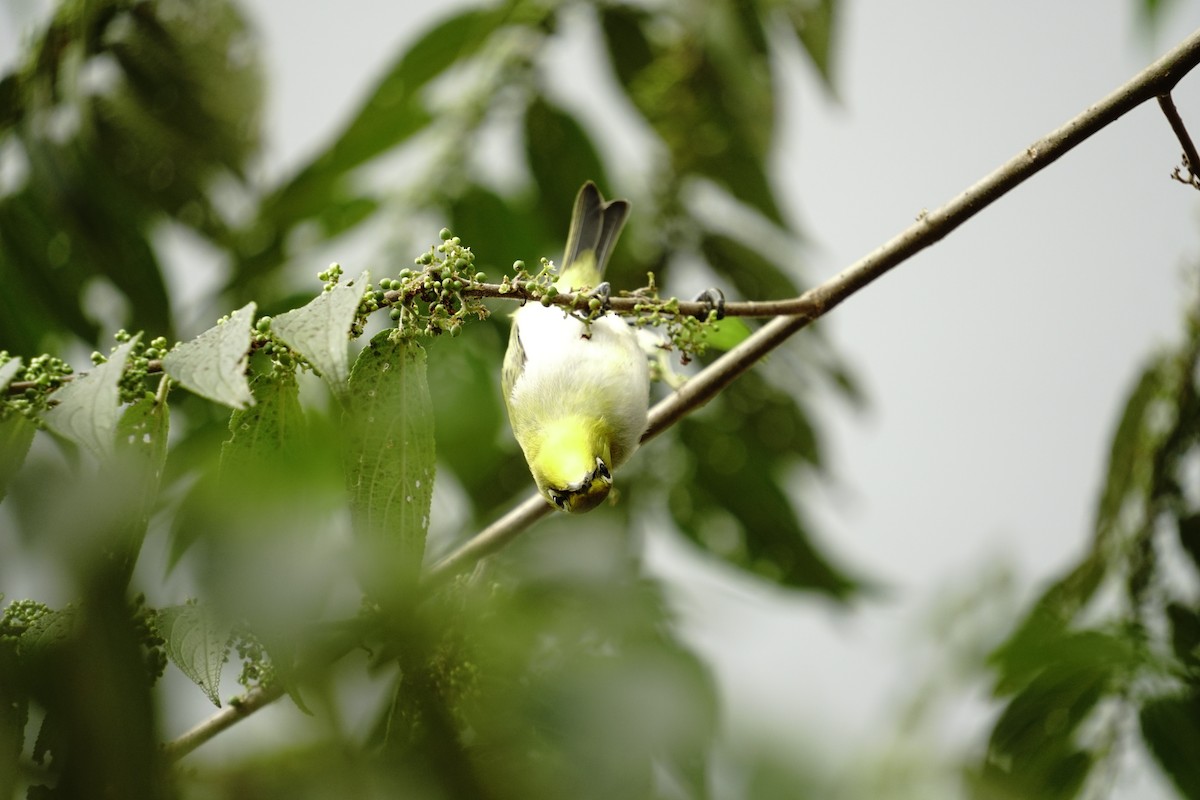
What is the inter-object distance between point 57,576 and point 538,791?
1.81 ft

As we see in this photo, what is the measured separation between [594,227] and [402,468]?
1.17 m

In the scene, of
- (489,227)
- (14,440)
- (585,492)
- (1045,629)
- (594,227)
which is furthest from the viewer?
(489,227)

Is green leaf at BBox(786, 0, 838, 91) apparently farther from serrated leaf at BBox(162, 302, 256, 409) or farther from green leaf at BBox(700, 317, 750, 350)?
serrated leaf at BBox(162, 302, 256, 409)

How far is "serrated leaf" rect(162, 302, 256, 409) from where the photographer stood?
0.93m

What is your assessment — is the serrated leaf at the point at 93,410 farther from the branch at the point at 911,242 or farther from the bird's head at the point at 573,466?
the bird's head at the point at 573,466

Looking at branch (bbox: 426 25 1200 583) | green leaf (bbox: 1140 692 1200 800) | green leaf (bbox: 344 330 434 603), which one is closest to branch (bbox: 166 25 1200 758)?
branch (bbox: 426 25 1200 583)

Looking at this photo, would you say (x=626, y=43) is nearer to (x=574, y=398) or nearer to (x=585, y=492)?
(x=574, y=398)

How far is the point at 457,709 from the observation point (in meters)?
1.44

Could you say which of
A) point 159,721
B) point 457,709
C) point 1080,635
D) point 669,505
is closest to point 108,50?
point 669,505

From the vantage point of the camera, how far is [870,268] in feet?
4.31

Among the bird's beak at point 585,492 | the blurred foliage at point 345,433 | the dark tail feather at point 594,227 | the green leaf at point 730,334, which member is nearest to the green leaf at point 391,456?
the blurred foliage at point 345,433

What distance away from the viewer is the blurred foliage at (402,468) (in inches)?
38.2

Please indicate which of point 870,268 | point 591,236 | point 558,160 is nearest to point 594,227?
point 591,236

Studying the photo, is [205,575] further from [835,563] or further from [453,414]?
[835,563]
